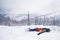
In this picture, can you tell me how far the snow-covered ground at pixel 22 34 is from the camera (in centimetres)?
153

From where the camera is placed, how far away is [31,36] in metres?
1.54

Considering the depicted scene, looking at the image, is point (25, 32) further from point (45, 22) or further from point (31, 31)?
point (45, 22)

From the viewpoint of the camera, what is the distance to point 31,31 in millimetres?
1570

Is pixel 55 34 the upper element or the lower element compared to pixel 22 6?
lower

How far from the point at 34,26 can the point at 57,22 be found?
0.39 meters

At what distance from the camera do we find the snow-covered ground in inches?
60.2

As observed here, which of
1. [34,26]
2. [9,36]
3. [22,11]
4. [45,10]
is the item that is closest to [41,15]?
[45,10]

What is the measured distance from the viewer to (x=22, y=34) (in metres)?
1.55

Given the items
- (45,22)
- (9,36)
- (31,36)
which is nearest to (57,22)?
(45,22)

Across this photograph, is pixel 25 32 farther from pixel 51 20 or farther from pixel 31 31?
pixel 51 20

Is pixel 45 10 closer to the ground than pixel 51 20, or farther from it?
farther from it

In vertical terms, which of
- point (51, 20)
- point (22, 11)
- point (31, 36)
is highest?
point (22, 11)

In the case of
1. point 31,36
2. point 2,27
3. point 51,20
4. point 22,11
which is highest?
point 22,11

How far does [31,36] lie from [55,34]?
400 mm
